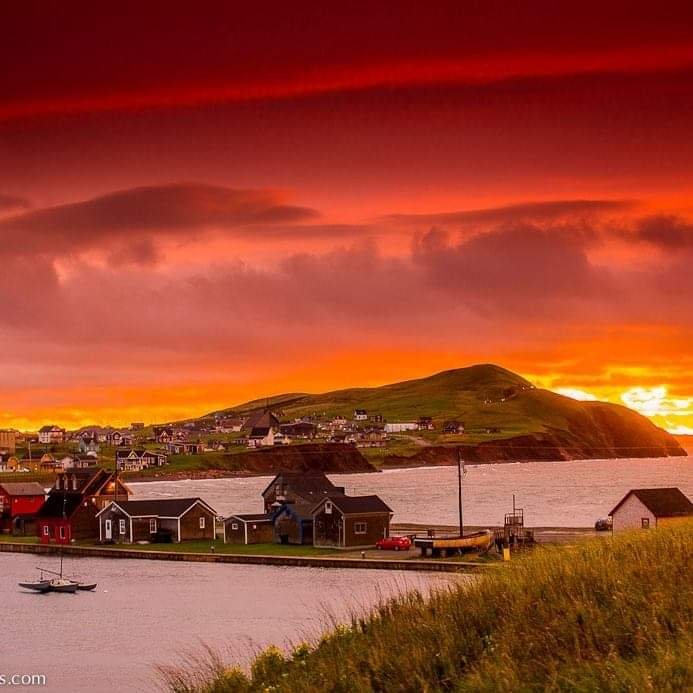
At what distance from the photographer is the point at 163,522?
8375 centimetres

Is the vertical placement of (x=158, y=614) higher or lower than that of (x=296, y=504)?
lower

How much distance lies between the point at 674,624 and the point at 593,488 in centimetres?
18319

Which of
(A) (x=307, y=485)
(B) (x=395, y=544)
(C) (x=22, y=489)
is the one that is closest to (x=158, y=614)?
(B) (x=395, y=544)

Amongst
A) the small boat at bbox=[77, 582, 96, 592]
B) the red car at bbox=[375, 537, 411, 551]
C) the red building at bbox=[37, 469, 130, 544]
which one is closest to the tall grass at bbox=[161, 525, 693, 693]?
the small boat at bbox=[77, 582, 96, 592]

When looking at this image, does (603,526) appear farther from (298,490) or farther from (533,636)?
(533,636)

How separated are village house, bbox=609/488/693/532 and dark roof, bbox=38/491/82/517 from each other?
42569 mm

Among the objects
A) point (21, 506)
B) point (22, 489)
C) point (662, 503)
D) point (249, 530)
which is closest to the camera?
point (662, 503)

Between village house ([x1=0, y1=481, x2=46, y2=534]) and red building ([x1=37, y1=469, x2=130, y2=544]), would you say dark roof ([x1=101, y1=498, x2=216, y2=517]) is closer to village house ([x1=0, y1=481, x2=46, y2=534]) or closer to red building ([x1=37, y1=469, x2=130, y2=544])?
red building ([x1=37, y1=469, x2=130, y2=544])

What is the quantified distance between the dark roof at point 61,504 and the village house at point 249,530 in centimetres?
1500

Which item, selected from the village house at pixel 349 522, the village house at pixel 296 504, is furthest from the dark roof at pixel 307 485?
the village house at pixel 349 522

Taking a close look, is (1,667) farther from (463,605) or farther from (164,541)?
(164,541)

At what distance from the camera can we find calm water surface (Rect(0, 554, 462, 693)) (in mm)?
40406

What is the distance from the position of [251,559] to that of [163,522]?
15.1 meters

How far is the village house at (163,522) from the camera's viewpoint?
82.9 metres
